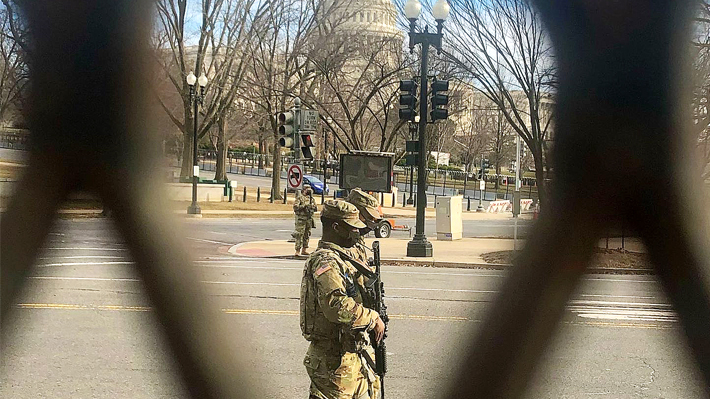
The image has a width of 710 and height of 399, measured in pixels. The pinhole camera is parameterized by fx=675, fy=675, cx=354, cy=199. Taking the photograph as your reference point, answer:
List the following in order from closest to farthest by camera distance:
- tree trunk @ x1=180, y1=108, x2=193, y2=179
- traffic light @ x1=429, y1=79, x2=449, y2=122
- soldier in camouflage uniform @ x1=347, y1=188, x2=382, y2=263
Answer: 1. soldier in camouflage uniform @ x1=347, y1=188, x2=382, y2=263
2. traffic light @ x1=429, y1=79, x2=449, y2=122
3. tree trunk @ x1=180, y1=108, x2=193, y2=179

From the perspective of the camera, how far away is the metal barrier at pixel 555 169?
7.24ft

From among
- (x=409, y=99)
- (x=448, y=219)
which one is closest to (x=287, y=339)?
(x=409, y=99)

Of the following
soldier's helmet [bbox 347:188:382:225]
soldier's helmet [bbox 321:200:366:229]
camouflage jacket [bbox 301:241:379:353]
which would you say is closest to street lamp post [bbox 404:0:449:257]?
soldier's helmet [bbox 347:188:382:225]

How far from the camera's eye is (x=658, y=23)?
231 centimetres

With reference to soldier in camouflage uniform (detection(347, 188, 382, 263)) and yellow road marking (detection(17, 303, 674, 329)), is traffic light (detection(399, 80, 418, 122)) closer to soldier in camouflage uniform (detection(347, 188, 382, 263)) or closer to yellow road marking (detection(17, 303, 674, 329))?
yellow road marking (detection(17, 303, 674, 329))

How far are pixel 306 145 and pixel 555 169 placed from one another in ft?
25.9

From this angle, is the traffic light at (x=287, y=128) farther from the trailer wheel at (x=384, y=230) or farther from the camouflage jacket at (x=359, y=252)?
the camouflage jacket at (x=359, y=252)

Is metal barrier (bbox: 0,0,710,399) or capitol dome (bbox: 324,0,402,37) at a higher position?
capitol dome (bbox: 324,0,402,37)

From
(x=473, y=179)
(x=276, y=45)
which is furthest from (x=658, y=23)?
(x=473, y=179)

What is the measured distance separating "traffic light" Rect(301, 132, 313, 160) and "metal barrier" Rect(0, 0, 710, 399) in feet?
17.4

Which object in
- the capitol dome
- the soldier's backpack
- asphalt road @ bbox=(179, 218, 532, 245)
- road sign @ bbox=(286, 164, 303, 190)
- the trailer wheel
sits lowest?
asphalt road @ bbox=(179, 218, 532, 245)

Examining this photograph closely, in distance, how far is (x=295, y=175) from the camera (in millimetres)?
12422

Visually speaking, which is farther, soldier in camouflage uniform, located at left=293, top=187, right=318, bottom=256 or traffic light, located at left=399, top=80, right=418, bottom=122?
traffic light, located at left=399, top=80, right=418, bottom=122

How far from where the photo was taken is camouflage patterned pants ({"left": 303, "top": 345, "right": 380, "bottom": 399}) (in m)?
2.72
